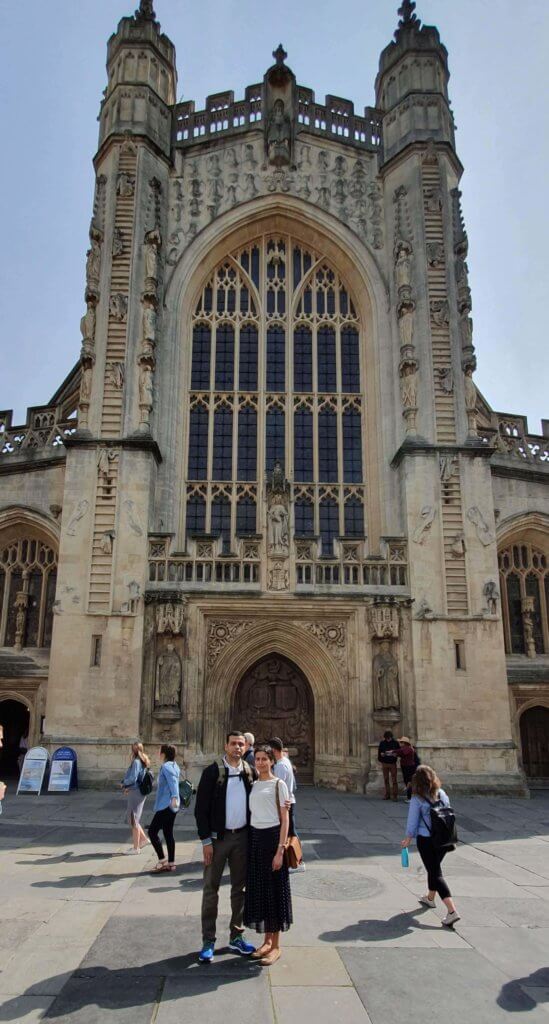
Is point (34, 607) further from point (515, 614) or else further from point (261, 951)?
point (261, 951)

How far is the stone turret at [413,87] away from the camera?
69.2ft

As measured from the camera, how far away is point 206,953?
Answer: 523cm

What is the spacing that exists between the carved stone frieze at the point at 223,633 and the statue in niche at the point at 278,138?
1370 cm

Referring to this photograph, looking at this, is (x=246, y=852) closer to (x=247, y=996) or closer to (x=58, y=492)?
(x=247, y=996)

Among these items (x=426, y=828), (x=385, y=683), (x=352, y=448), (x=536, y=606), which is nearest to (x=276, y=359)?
(x=352, y=448)

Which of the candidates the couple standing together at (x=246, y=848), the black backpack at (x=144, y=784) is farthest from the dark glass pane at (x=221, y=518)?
the couple standing together at (x=246, y=848)

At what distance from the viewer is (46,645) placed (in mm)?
18562

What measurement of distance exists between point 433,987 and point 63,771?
37.6 feet

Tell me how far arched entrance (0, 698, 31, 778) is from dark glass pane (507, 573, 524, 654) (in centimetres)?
1270

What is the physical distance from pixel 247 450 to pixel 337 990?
15.8 meters

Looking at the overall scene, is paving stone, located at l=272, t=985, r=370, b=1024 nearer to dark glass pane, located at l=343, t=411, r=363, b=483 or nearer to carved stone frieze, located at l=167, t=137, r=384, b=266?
dark glass pane, located at l=343, t=411, r=363, b=483

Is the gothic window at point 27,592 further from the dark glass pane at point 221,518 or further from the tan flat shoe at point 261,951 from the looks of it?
the tan flat shoe at point 261,951

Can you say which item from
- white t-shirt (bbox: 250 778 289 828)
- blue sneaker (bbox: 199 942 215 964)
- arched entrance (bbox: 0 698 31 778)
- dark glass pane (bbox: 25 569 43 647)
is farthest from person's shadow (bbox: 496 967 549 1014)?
arched entrance (bbox: 0 698 31 778)

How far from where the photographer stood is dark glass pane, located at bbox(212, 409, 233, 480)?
→ 63.7ft
